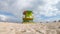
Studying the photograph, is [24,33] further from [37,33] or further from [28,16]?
[28,16]

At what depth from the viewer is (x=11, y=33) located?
406cm

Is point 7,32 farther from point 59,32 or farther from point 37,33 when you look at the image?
point 59,32

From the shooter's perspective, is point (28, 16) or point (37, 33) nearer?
point (37, 33)

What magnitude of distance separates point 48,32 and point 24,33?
0.81 meters

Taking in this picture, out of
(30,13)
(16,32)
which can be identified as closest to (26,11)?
(30,13)

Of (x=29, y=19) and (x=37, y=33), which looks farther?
(x=29, y=19)

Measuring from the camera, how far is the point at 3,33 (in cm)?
408

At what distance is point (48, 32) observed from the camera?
4.14 meters

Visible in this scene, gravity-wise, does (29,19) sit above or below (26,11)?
below

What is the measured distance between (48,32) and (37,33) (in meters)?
0.40

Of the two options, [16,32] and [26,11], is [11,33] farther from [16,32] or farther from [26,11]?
[26,11]

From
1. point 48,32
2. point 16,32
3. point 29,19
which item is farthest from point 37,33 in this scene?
point 29,19

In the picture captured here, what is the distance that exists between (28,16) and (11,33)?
956 cm

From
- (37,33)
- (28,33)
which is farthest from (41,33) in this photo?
(28,33)
